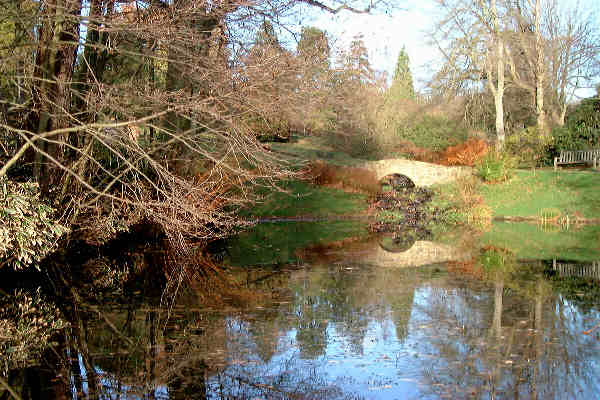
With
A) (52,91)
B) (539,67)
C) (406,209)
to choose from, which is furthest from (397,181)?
(52,91)

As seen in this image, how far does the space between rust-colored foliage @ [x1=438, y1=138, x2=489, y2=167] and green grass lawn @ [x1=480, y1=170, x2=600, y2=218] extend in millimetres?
1868

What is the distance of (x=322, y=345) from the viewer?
19.9ft

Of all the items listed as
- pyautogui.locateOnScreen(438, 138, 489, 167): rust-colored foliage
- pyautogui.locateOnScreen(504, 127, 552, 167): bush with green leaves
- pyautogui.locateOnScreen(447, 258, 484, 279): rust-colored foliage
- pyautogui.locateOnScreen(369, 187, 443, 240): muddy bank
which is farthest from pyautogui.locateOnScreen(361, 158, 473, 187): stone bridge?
pyautogui.locateOnScreen(447, 258, 484, 279): rust-colored foliage

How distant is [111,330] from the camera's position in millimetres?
6773

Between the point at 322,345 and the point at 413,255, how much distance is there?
759cm

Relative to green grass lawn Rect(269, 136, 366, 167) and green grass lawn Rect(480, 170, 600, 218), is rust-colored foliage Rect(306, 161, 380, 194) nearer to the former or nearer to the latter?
green grass lawn Rect(269, 136, 366, 167)

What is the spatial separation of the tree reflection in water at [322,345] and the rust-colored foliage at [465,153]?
17.3m

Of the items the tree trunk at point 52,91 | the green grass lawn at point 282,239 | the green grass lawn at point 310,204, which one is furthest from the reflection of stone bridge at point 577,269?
the green grass lawn at point 310,204

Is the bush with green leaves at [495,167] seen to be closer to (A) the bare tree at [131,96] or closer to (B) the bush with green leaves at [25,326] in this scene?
(A) the bare tree at [131,96]

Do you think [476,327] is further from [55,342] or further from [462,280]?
[55,342]

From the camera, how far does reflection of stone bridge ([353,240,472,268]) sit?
40.0 feet

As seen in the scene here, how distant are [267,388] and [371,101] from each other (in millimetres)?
24915

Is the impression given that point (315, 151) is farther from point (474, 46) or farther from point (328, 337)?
point (328, 337)

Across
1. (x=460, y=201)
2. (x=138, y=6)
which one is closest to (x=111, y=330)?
(x=138, y=6)
